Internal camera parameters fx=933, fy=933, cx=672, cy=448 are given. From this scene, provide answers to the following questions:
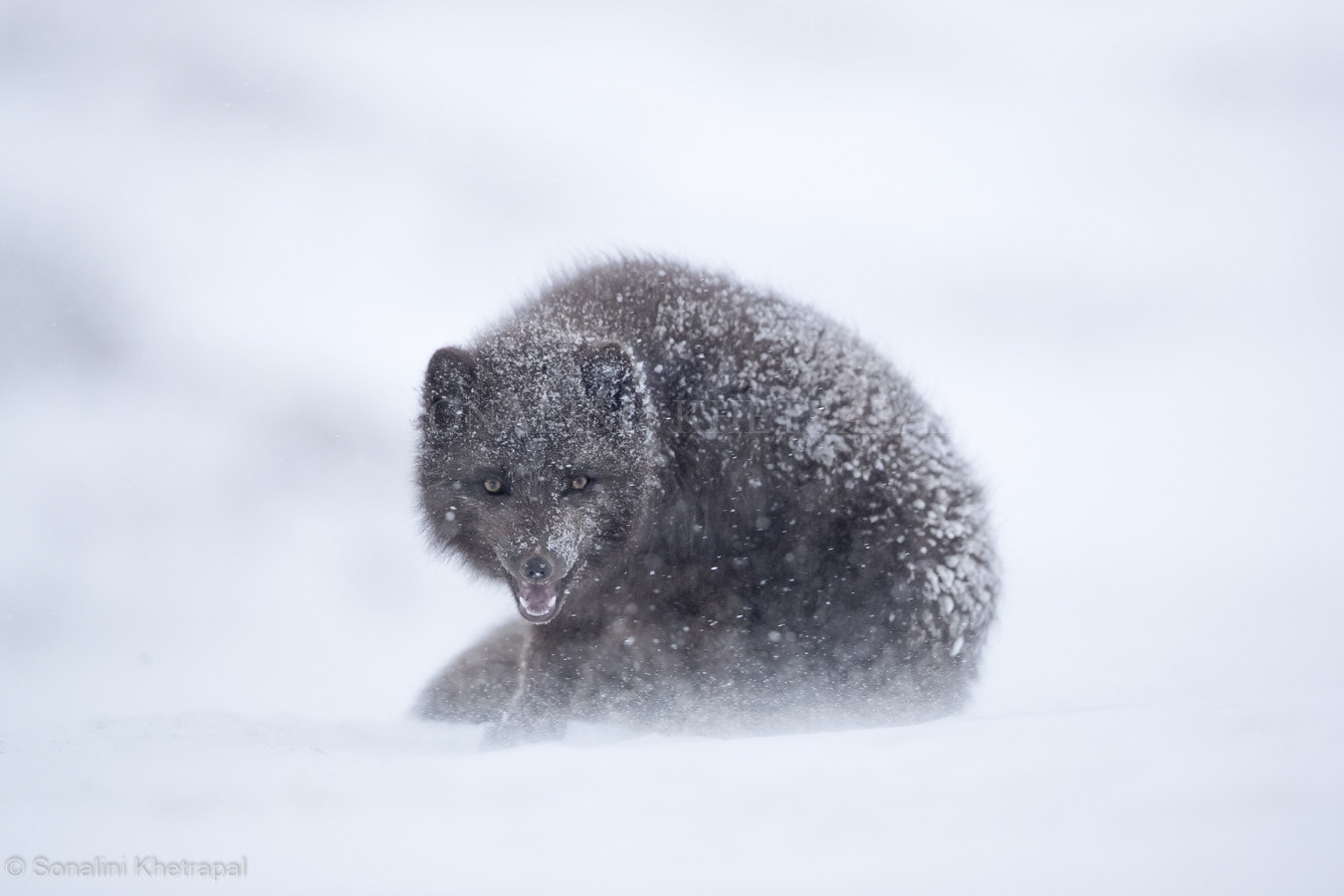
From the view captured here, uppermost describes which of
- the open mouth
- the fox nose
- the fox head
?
the fox head

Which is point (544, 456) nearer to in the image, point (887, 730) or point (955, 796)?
point (887, 730)

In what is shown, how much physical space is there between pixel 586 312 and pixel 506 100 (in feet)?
50.3

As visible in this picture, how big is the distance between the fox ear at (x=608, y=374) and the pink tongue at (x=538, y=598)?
2.61 ft

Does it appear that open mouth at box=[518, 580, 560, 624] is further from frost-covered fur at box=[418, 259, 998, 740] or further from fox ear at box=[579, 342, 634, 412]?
fox ear at box=[579, 342, 634, 412]

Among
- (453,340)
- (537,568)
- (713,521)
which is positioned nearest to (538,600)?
(537,568)

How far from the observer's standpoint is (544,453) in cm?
390

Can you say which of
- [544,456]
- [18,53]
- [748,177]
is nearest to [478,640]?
[544,456]

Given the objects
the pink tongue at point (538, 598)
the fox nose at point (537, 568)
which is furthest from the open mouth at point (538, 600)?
the fox nose at point (537, 568)

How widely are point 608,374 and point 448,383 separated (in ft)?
2.31

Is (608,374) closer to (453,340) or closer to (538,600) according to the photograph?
(538,600)

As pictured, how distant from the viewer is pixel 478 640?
5137 millimetres

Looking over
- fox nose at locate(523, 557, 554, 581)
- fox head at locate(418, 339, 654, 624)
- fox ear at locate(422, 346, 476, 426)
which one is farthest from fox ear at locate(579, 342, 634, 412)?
fox nose at locate(523, 557, 554, 581)

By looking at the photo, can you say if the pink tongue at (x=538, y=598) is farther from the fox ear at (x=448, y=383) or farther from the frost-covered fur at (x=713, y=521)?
the fox ear at (x=448, y=383)

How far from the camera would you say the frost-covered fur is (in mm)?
3971
